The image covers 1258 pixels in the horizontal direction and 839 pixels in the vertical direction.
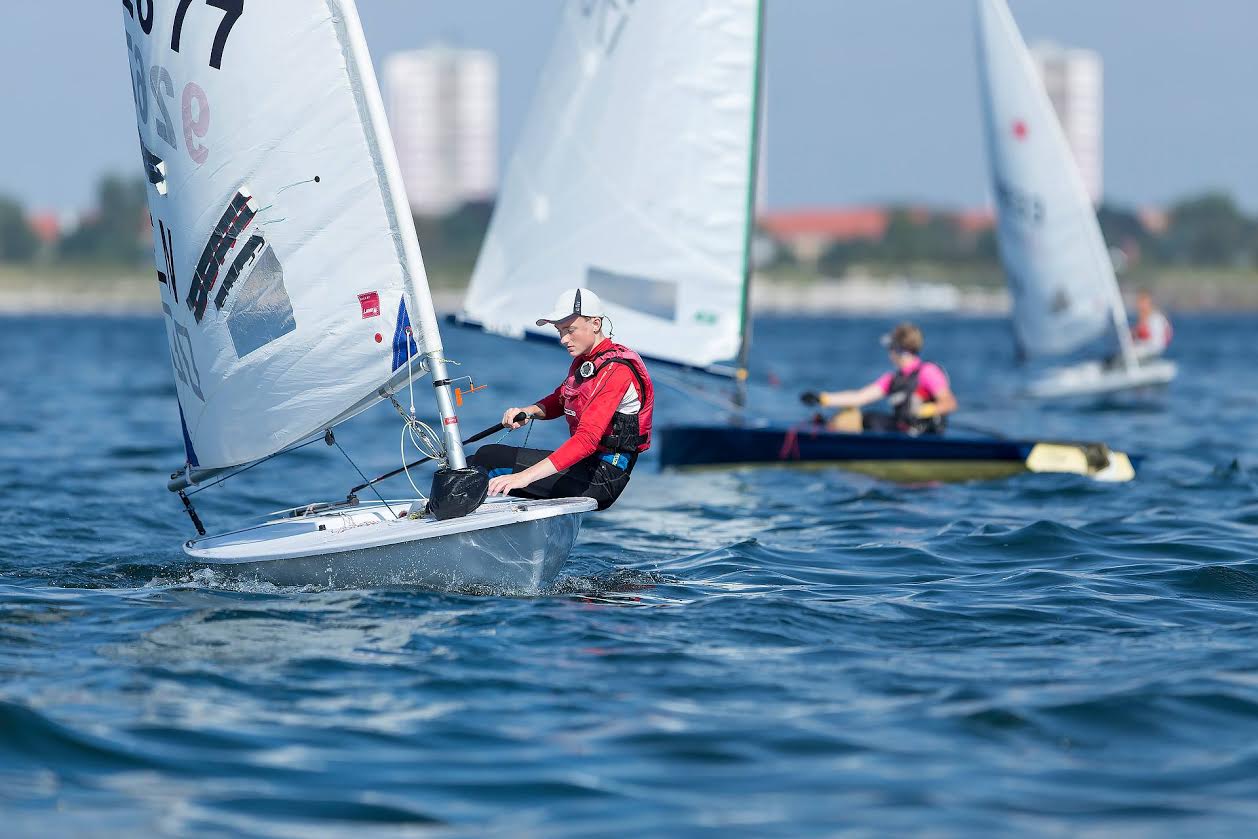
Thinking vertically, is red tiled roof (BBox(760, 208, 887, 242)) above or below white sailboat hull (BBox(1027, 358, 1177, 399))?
above

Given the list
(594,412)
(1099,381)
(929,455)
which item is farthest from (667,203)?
(1099,381)

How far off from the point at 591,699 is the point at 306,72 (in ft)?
10.7

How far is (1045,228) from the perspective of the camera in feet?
72.3

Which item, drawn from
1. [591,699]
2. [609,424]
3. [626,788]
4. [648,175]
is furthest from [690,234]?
[626,788]

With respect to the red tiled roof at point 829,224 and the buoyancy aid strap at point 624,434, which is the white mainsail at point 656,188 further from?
the red tiled roof at point 829,224

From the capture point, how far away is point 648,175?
13.1 meters

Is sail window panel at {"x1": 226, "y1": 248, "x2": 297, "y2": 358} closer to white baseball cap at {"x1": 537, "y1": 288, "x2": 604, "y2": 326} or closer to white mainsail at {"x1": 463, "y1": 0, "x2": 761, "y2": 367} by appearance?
white baseball cap at {"x1": 537, "y1": 288, "x2": 604, "y2": 326}

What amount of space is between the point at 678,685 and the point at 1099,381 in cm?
1677

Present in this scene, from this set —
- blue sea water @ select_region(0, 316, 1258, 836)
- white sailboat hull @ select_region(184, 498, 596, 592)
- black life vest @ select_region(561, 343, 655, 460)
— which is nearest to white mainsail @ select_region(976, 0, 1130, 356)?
blue sea water @ select_region(0, 316, 1258, 836)

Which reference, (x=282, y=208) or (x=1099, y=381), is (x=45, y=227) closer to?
(x=1099, y=381)

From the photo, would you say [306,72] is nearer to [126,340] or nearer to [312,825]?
[312,825]

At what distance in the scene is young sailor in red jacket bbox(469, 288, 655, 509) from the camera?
7438 millimetres

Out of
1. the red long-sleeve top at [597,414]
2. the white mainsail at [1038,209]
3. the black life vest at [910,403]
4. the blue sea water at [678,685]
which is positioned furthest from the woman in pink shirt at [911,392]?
the white mainsail at [1038,209]

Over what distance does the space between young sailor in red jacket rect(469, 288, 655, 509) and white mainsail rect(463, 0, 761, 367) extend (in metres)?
5.22
